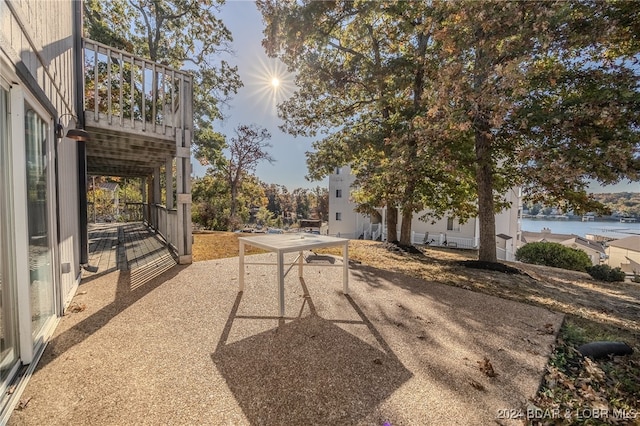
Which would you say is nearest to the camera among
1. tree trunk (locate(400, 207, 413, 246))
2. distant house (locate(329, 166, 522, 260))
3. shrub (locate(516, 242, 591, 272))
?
tree trunk (locate(400, 207, 413, 246))

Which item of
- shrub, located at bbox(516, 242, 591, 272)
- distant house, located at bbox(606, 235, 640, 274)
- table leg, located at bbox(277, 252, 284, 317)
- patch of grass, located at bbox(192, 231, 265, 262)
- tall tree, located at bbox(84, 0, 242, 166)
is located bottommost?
distant house, located at bbox(606, 235, 640, 274)

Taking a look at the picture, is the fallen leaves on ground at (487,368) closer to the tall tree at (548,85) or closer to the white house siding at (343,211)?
the tall tree at (548,85)

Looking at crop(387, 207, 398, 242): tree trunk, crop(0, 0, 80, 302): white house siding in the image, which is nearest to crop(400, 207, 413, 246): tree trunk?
crop(387, 207, 398, 242): tree trunk

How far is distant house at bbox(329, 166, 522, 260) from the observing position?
58.1 ft

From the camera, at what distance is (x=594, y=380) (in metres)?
2.41

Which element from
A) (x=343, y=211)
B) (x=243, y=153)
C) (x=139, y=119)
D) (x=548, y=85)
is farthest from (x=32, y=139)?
(x=343, y=211)

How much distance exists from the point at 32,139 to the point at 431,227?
788 inches

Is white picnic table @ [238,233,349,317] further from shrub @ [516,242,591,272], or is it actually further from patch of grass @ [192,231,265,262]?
shrub @ [516,242,591,272]

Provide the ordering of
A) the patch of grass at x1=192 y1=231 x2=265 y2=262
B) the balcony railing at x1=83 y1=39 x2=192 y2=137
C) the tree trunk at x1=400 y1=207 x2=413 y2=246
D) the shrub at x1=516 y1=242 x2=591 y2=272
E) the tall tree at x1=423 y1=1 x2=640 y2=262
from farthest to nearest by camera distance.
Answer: the shrub at x1=516 y1=242 x2=591 y2=272 < the tree trunk at x1=400 y1=207 x2=413 y2=246 < the patch of grass at x1=192 y1=231 x2=265 y2=262 < the balcony railing at x1=83 y1=39 x2=192 y2=137 < the tall tree at x1=423 y1=1 x2=640 y2=262

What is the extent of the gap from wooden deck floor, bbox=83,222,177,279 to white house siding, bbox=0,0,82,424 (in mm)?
1759

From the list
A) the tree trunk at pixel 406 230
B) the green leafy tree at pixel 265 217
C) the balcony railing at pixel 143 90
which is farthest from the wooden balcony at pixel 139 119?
the green leafy tree at pixel 265 217

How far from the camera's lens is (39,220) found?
9.13ft

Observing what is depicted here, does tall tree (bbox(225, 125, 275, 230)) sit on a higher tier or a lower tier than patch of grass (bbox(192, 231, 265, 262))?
higher

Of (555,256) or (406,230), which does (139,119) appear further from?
(555,256)
